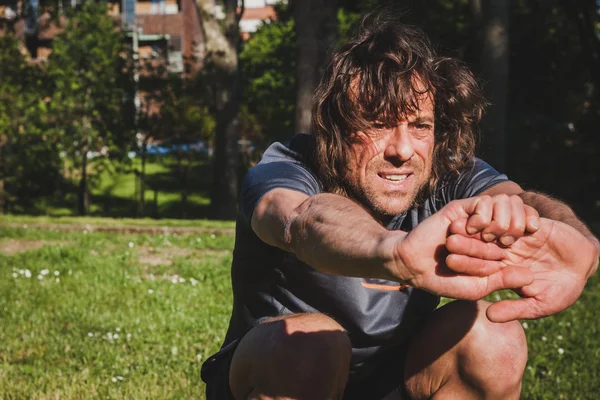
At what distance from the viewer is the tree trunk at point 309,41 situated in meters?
12.5

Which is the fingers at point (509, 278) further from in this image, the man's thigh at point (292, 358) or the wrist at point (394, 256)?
the man's thigh at point (292, 358)

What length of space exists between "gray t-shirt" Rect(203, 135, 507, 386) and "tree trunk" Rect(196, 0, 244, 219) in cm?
1465

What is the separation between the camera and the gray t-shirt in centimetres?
285

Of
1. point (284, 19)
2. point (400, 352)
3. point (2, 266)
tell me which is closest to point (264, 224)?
point (400, 352)

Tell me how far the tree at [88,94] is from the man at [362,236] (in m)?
18.8

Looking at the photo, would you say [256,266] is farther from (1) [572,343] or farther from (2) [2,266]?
(2) [2,266]

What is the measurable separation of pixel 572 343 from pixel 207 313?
247cm

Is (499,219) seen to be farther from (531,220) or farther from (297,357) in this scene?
(297,357)

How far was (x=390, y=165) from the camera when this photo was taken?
2.76 metres

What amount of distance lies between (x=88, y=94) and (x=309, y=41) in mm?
10853

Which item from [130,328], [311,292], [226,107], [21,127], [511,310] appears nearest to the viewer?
[511,310]

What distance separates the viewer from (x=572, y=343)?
18.3 ft

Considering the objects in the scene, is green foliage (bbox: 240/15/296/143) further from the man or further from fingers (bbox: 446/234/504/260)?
fingers (bbox: 446/234/504/260)

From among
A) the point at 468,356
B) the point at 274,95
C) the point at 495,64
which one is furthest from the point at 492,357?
the point at 274,95
